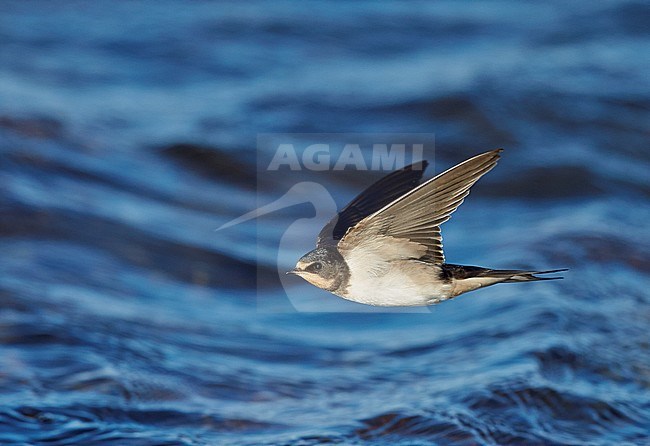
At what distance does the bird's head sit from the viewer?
3102mm

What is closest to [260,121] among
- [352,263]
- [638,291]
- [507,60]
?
[507,60]

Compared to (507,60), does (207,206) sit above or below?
below

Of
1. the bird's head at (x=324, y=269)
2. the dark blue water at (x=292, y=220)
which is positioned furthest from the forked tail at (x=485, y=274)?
the dark blue water at (x=292, y=220)

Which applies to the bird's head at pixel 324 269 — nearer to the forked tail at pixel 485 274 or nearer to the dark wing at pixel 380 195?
the forked tail at pixel 485 274

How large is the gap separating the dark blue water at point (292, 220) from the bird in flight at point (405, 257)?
1884 millimetres

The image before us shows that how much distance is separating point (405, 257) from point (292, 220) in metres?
5.07

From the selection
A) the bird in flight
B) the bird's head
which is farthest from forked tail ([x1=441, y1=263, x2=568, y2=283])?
the bird's head

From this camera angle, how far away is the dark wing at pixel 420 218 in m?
3.00

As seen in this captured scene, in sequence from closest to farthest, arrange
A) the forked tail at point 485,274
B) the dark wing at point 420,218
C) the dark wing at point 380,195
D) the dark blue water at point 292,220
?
1. the dark wing at point 420,218
2. the forked tail at point 485,274
3. the dark wing at point 380,195
4. the dark blue water at point 292,220

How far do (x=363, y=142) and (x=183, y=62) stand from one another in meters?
2.52

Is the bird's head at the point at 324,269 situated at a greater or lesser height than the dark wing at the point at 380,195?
lesser

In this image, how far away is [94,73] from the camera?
1055 cm

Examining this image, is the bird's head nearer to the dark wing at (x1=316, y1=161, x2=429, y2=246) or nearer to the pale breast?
the pale breast

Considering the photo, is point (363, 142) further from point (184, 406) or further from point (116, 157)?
point (184, 406)
